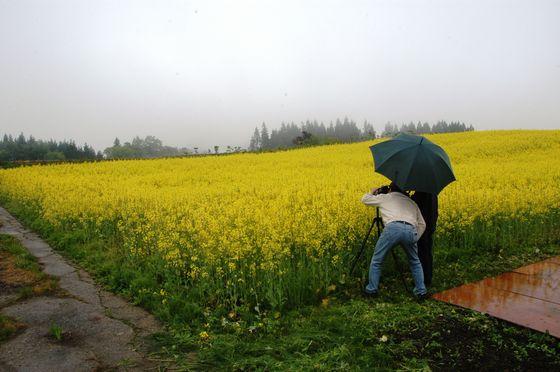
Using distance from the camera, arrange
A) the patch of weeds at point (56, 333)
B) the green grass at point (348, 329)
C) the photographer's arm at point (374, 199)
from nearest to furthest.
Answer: the green grass at point (348, 329) → the patch of weeds at point (56, 333) → the photographer's arm at point (374, 199)

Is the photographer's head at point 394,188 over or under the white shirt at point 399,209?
over

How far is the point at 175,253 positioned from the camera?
19.5ft

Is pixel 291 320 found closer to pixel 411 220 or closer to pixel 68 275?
pixel 411 220

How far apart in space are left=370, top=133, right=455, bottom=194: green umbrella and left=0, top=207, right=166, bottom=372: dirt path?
3268mm

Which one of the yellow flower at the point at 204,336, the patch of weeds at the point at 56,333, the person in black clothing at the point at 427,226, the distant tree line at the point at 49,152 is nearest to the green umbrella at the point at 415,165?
the person in black clothing at the point at 427,226

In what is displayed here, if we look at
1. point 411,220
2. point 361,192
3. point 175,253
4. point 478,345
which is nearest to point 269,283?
point 175,253

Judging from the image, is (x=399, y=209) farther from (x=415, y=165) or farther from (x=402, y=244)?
(x=415, y=165)

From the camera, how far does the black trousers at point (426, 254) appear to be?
220 inches

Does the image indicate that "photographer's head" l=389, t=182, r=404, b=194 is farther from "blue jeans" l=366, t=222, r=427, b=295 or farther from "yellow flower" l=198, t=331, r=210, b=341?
"yellow flower" l=198, t=331, r=210, b=341

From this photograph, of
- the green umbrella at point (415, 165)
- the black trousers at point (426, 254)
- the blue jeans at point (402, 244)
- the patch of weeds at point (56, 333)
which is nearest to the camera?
the patch of weeds at point (56, 333)

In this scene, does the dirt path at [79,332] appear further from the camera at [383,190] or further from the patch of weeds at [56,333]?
the camera at [383,190]

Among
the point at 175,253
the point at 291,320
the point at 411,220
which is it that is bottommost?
the point at 291,320

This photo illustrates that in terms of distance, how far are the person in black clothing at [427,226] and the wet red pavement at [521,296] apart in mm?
437

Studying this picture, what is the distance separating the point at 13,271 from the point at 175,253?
2712 mm
